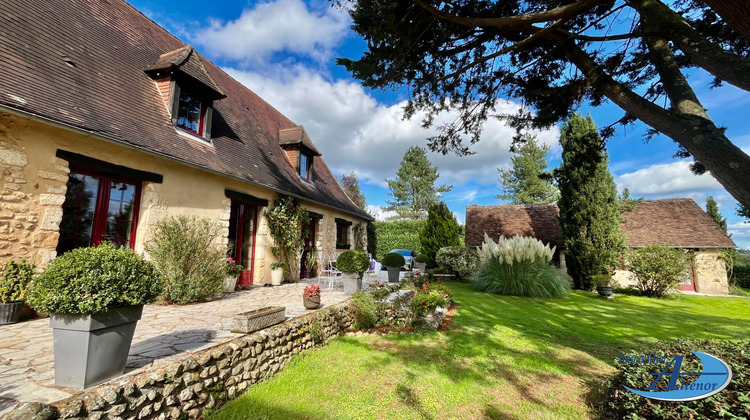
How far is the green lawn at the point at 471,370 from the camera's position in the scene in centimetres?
290

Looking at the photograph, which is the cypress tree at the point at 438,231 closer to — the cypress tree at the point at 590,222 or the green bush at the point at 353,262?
the cypress tree at the point at 590,222

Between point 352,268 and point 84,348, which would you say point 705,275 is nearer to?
point 352,268

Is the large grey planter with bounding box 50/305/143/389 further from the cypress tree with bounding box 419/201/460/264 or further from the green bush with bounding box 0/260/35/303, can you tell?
the cypress tree with bounding box 419/201/460/264

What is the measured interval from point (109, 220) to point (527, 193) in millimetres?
27485

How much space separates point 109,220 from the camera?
5.05 m

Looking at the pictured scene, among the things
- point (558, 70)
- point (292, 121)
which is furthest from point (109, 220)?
point (292, 121)

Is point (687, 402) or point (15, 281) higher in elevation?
point (15, 281)

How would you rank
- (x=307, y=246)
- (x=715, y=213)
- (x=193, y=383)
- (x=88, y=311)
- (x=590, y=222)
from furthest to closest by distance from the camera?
(x=715, y=213) → (x=590, y=222) → (x=307, y=246) → (x=193, y=383) → (x=88, y=311)

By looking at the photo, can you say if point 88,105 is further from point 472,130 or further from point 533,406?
point 533,406

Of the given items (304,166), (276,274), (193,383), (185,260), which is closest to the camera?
(193,383)

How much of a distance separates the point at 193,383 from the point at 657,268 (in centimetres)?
1423

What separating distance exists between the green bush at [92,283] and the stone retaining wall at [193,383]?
583 millimetres

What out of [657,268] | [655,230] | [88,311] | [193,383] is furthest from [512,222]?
[88,311]

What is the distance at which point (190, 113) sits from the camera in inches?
277
